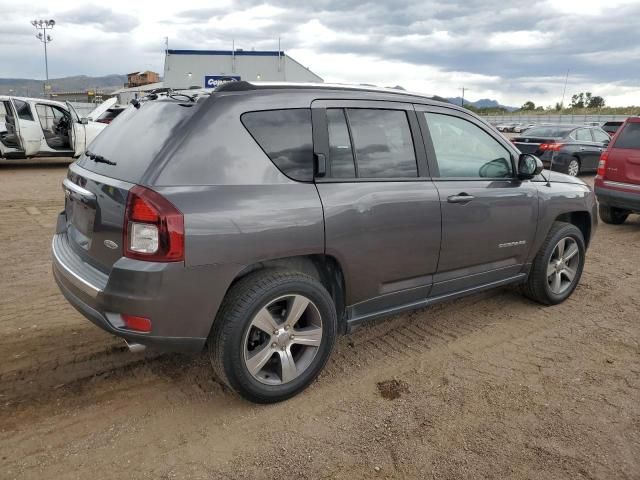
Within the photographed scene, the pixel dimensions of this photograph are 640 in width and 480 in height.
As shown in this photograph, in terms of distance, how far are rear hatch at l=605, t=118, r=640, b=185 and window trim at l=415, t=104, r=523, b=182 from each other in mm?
4518

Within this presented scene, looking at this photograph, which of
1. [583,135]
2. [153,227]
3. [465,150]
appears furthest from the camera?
[583,135]

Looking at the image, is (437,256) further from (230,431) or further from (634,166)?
(634,166)

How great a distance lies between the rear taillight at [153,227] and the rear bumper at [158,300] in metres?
0.05

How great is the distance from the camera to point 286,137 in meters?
3.01

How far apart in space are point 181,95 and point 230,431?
1948mm

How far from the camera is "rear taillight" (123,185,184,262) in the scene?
8.34ft

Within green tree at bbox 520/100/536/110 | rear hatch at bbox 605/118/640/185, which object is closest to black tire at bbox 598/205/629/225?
rear hatch at bbox 605/118/640/185

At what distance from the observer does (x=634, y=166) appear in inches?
300

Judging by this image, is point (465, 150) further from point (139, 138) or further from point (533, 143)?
point (533, 143)

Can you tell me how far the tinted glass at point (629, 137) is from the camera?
25.4ft

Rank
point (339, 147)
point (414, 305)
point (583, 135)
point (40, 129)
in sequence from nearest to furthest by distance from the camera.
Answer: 1. point (339, 147)
2. point (414, 305)
3. point (40, 129)
4. point (583, 135)

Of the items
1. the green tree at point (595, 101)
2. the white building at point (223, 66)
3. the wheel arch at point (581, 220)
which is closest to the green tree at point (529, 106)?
the green tree at point (595, 101)

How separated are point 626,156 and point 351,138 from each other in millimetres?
6214

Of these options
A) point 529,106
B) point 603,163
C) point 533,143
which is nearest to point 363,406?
point 603,163
